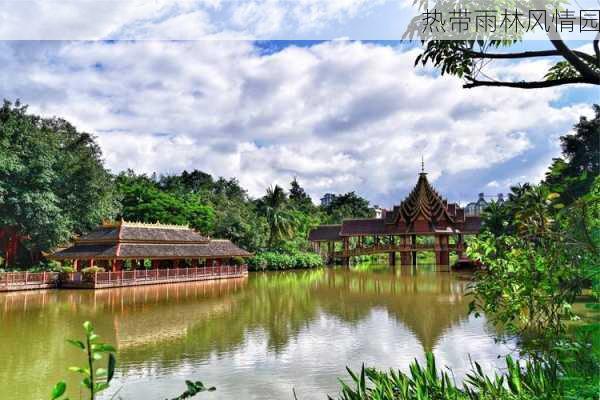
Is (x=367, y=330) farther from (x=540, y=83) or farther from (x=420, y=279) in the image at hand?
(x=420, y=279)

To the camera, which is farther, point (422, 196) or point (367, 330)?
point (422, 196)

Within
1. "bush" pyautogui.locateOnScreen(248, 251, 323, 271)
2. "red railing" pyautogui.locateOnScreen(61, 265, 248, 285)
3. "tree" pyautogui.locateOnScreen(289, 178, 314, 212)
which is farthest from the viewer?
"tree" pyautogui.locateOnScreen(289, 178, 314, 212)

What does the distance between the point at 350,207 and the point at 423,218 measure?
23892mm

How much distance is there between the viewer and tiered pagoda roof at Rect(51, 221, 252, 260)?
22.1 metres

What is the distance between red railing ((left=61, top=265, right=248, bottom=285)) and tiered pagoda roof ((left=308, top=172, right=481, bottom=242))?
40.2 ft

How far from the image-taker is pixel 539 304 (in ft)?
12.2

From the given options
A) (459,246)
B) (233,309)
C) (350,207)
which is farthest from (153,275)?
(350,207)

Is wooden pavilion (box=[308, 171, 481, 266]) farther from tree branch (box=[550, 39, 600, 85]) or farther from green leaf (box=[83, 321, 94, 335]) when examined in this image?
green leaf (box=[83, 321, 94, 335])

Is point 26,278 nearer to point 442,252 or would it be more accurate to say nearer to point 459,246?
point 442,252

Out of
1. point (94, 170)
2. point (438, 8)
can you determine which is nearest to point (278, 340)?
point (438, 8)

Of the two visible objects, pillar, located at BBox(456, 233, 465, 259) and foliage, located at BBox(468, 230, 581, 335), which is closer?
foliage, located at BBox(468, 230, 581, 335)

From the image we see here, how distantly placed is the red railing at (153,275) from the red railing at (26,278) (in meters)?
0.48

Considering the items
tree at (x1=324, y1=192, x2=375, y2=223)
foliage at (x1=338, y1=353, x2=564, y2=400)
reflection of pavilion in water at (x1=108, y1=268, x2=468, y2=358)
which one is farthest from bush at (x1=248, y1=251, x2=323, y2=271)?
foliage at (x1=338, y1=353, x2=564, y2=400)

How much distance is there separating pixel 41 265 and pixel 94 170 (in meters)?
5.17
